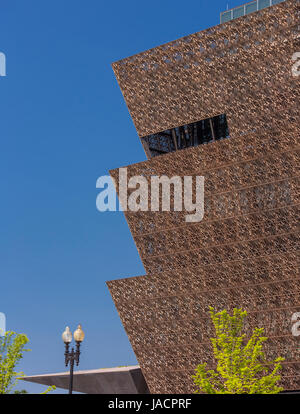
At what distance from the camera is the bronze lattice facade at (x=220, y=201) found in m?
50.2

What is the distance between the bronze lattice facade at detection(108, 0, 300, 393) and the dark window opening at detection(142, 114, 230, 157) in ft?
8.04

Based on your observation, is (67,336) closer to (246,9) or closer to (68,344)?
(68,344)

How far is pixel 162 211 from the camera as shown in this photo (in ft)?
183

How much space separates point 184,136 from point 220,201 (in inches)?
416

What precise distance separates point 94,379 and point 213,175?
21811mm

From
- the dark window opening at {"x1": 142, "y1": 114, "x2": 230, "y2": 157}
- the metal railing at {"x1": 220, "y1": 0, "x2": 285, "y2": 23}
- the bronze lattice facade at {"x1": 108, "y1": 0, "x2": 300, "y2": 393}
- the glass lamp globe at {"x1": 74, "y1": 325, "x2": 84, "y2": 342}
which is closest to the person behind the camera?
the glass lamp globe at {"x1": 74, "y1": 325, "x2": 84, "y2": 342}

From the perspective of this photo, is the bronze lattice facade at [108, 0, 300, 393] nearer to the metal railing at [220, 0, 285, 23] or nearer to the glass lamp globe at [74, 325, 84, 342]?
the metal railing at [220, 0, 285, 23]

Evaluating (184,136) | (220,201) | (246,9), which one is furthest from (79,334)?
(246,9)

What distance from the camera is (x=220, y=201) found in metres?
52.9

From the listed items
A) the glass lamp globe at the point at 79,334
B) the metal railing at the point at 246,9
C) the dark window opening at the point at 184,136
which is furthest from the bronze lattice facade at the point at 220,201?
the glass lamp globe at the point at 79,334

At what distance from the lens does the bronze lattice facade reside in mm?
50219

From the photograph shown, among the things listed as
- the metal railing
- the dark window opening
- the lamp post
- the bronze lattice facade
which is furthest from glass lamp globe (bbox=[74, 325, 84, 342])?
the metal railing
